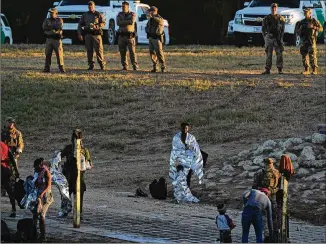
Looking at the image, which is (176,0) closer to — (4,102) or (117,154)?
(4,102)

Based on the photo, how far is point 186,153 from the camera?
2261 centimetres

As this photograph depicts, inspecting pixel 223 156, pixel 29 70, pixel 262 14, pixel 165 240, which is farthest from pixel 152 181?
pixel 262 14

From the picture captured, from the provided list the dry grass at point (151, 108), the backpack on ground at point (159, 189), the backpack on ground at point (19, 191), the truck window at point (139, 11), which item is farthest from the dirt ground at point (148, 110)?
the truck window at point (139, 11)

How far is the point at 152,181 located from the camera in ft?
82.4

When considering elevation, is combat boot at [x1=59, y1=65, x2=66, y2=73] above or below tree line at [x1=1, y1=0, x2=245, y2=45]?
above

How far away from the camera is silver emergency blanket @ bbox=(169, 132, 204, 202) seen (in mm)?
22594

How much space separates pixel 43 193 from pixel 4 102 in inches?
612

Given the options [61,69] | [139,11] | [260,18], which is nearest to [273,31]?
[61,69]

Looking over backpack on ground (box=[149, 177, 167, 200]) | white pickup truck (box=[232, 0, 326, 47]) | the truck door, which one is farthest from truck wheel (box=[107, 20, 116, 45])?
backpack on ground (box=[149, 177, 167, 200])

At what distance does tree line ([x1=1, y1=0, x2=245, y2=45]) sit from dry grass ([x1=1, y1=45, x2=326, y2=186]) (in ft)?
59.4

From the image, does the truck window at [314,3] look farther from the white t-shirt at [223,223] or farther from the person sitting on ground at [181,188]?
the white t-shirt at [223,223]

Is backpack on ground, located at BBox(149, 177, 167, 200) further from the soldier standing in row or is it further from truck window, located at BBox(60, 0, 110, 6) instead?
truck window, located at BBox(60, 0, 110, 6)

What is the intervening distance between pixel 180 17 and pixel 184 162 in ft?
120

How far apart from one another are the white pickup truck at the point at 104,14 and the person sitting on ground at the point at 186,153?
2283cm
